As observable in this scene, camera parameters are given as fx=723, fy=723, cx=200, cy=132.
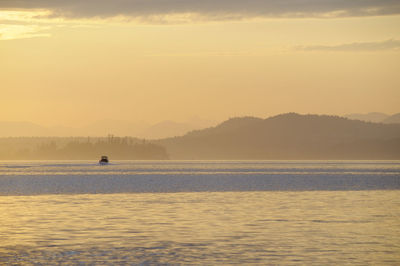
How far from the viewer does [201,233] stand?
42156mm

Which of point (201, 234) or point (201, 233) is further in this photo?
point (201, 233)

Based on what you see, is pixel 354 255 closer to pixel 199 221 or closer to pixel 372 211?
pixel 199 221

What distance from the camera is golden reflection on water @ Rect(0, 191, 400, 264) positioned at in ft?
112

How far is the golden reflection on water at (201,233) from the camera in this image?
34.0 meters

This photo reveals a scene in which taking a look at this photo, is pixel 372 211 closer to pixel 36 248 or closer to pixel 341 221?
pixel 341 221

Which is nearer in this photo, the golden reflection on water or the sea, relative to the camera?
the sea

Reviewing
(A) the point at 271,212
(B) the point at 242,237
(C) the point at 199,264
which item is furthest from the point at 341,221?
(C) the point at 199,264

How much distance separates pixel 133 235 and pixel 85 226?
231 inches

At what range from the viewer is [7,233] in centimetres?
4259

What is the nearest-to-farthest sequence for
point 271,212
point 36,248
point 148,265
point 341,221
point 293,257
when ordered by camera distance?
point 148,265 → point 293,257 → point 36,248 → point 341,221 → point 271,212

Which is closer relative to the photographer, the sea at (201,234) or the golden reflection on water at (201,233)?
the sea at (201,234)

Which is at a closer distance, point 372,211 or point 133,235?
point 133,235

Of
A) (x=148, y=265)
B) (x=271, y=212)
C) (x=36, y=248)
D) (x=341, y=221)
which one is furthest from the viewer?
(x=271, y=212)

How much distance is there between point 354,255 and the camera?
113 feet
